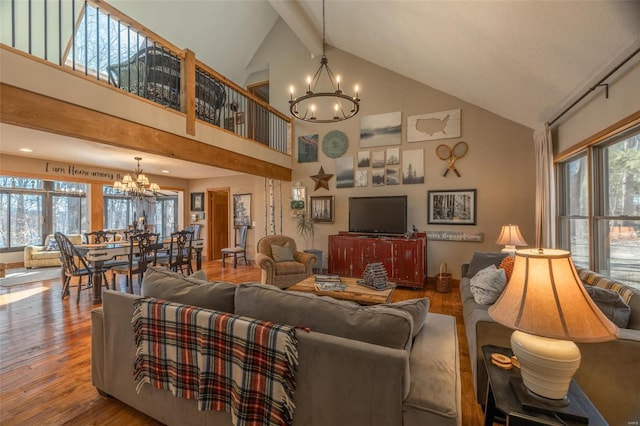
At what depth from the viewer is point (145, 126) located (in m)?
3.01

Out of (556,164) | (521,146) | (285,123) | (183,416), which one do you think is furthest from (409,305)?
(285,123)

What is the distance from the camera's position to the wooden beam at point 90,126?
2104 mm

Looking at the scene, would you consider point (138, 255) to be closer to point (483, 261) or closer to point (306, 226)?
point (306, 226)

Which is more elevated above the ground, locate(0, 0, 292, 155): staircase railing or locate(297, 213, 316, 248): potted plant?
locate(0, 0, 292, 155): staircase railing

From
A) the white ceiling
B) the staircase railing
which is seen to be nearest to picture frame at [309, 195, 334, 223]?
the staircase railing

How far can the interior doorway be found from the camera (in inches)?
298

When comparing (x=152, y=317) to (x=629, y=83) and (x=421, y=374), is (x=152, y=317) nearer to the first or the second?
(x=421, y=374)

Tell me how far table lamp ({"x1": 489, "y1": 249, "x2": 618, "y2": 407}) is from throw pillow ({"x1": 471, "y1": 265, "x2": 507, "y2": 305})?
1.11m

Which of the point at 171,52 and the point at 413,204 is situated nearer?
the point at 171,52

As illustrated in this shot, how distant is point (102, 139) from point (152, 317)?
6.88 ft

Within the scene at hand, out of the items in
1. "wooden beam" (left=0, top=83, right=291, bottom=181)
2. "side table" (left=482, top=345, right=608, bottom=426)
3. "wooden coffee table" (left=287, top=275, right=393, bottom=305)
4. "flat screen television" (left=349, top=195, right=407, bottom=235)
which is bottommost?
"wooden coffee table" (left=287, top=275, right=393, bottom=305)

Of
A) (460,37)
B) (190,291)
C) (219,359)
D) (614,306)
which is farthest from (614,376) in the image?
(460,37)

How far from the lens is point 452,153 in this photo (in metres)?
4.77

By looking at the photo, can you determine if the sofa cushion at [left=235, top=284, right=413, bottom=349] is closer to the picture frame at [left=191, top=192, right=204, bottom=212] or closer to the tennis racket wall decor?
the tennis racket wall decor
